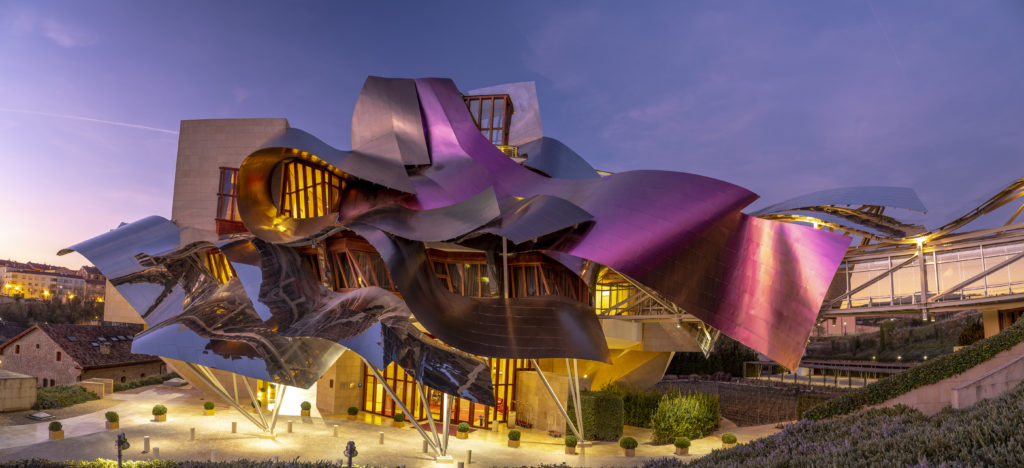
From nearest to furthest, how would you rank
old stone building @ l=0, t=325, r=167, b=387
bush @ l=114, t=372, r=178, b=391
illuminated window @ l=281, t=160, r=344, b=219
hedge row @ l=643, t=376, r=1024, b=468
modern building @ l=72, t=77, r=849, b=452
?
hedge row @ l=643, t=376, r=1024, b=468, modern building @ l=72, t=77, r=849, b=452, illuminated window @ l=281, t=160, r=344, b=219, bush @ l=114, t=372, r=178, b=391, old stone building @ l=0, t=325, r=167, b=387

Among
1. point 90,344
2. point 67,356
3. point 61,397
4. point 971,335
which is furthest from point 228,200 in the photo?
point 971,335

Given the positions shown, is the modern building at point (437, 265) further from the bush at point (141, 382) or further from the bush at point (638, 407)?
the bush at point (141, 382)

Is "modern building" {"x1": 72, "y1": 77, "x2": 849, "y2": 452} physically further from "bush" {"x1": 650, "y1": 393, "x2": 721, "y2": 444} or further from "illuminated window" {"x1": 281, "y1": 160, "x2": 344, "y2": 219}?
"bush" {"x1": 650, "y1": 393, "x2": 721, "y2": 444}

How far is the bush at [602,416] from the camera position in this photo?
27078mm

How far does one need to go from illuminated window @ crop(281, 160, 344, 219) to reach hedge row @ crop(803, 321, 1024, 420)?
19.2 meters

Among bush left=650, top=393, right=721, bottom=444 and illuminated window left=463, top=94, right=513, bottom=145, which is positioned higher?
illuminated window left=463, top=94, right=513, bottom=145

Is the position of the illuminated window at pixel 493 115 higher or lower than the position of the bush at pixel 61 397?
higher

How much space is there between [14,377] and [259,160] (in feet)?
57.3

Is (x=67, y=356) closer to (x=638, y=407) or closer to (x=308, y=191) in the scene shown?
(x=308, y=191)

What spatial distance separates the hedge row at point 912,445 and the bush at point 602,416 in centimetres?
1327

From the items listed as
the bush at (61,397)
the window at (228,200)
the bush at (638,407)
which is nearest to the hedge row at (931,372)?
the bush at (638,407)

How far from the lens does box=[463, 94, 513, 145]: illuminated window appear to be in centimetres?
3566

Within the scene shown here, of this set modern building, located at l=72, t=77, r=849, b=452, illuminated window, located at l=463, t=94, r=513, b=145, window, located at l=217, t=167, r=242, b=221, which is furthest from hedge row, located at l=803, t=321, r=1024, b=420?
window, located at l=217, t=167, r=242, b=221

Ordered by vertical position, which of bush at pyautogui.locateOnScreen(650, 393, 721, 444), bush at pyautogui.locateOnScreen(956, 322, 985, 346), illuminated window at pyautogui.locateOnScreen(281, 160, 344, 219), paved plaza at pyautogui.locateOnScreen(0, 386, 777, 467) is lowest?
paved plaza at pyautogui.locateOnScreen(0, 386, 777, 467)
